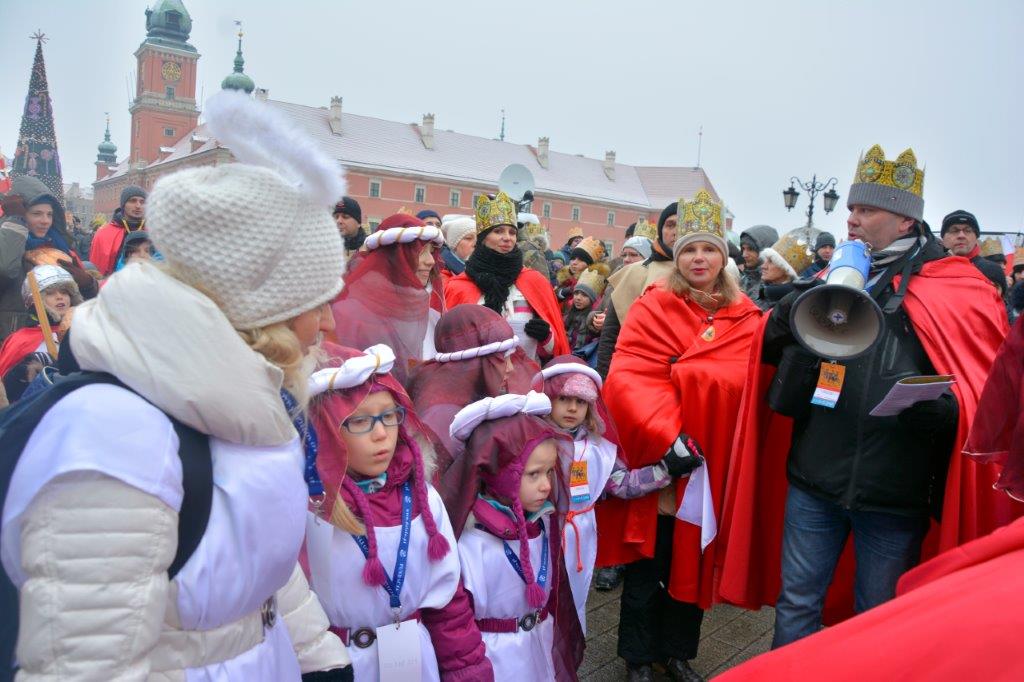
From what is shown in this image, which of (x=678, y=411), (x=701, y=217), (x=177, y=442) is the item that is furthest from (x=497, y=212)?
(x=177, y=442)

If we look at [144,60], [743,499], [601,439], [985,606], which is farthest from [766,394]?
[144,60]

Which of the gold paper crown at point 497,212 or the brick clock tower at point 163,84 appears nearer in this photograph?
the gold paper crown at point 497,212

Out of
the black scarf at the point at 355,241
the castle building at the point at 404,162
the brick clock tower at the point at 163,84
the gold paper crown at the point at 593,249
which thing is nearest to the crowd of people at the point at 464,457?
the black scarf at the point at 355,241

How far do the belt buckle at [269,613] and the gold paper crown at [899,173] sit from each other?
2782 millimetres

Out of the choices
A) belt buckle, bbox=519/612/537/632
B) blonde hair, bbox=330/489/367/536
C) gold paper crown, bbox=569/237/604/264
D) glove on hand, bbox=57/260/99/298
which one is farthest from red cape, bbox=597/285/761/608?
gold paper crown, bbox=569/237/604/264

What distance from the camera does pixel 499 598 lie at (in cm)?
280

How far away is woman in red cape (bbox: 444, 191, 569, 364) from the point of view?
Result: 205 inches

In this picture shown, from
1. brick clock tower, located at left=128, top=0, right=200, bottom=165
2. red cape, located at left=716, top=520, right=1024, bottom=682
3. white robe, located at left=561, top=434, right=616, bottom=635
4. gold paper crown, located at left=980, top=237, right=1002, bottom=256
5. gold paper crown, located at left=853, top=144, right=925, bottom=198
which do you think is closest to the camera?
red cape, located at left=716, top=520, right=1024, bottom=682

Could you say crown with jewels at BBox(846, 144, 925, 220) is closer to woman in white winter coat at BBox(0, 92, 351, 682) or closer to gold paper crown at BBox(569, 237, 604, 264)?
woman in white winter coat at BBox(0, 92, 351, 682)

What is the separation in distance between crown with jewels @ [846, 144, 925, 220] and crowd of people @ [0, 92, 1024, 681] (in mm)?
14

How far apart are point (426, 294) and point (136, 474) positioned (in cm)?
303

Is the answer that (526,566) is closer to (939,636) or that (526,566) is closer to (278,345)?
(278,345)

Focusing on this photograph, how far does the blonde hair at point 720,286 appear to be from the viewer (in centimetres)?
394

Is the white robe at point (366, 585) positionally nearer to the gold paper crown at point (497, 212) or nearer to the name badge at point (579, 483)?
the name badge at point (579, 483)
